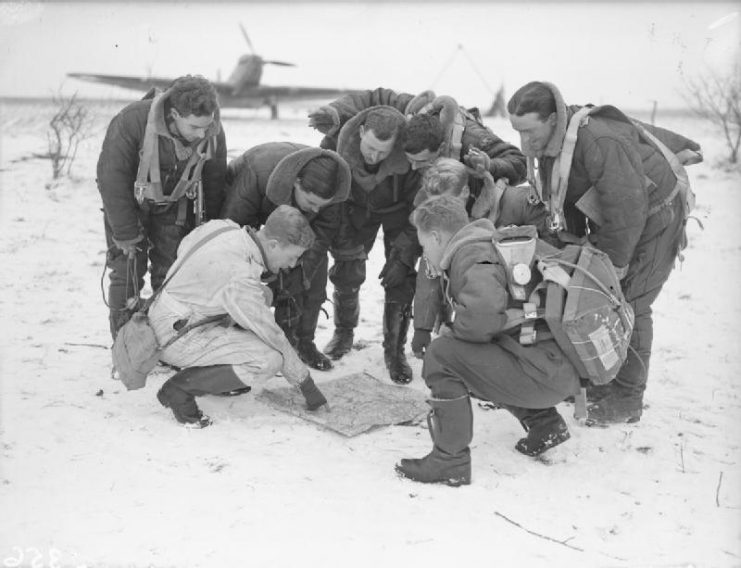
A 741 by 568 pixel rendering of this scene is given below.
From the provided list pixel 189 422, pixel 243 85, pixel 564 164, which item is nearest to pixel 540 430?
pixel 564 164

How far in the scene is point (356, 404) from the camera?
13.7 feet

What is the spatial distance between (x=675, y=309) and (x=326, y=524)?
4.68 metres

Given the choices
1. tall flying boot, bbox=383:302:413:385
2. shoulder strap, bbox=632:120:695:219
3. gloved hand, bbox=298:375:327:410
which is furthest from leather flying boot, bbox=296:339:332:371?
shoulder strap, bbox=632:120:695:219

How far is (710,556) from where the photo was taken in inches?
113

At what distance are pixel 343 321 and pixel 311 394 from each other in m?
1.24

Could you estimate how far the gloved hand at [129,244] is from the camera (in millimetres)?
4242

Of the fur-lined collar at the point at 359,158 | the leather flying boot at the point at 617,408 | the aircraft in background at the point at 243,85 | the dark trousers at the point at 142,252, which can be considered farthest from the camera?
the aircraft in background at the point at 243,85

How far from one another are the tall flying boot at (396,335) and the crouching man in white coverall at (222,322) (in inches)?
43.6

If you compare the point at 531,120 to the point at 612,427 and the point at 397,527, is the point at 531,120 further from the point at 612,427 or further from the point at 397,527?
the point at 397,527

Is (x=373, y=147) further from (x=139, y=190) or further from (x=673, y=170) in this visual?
(x=673, y=170)

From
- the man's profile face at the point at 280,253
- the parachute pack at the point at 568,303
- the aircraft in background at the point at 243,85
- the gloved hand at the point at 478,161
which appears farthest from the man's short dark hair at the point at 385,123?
the aircraft in background at the point at 243,85

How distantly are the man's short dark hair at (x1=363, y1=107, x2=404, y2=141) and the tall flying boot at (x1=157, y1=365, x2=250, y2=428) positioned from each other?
146 cm

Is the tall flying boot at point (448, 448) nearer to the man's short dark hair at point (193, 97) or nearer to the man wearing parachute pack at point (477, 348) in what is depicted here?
the man wearing parachute pack at point (477, 348)

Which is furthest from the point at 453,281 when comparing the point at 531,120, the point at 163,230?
the point at 163,230
